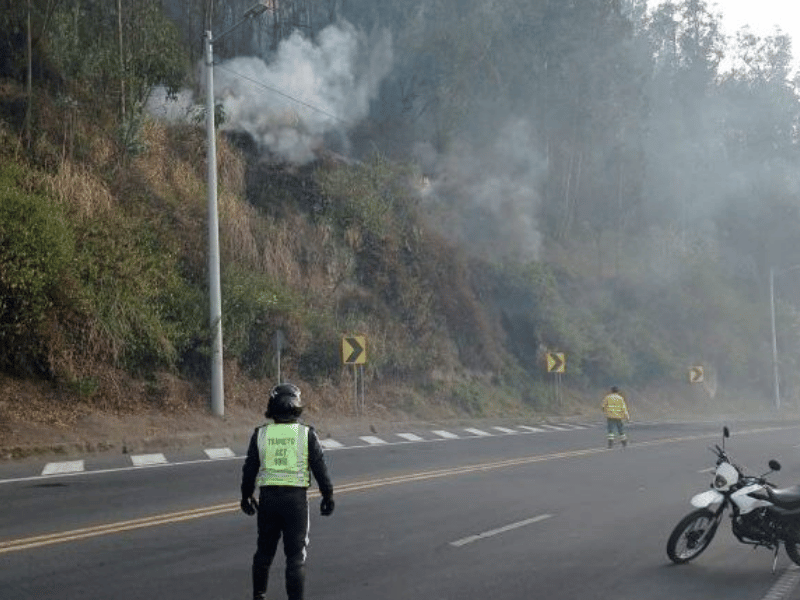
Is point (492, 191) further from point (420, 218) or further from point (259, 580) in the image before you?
point (259, 580)

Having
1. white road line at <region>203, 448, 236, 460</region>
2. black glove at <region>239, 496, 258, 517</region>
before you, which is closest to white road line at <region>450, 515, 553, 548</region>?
black glove at <region>239, 496, 258, 517</region>

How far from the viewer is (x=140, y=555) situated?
31.6ft

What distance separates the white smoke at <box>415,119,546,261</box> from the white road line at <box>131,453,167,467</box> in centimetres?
2506

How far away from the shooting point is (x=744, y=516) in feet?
32.1

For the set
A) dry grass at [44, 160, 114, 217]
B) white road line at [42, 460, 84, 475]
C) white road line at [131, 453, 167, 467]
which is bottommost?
white road line at [131, 453, 167, 467]

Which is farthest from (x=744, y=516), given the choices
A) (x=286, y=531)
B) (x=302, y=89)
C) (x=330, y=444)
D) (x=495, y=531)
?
(x=302, y=89)

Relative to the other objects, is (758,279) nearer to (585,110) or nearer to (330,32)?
(585,110)

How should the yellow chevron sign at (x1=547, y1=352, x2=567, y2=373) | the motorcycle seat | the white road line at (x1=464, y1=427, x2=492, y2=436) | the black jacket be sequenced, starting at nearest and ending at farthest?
the black jacket → the motorcycle seat → the white road line at (x1=464, y1=427, x2=492, y2=436) → the yellow chevron sign at (x1=547, y1=352, x2=567, y2=373)

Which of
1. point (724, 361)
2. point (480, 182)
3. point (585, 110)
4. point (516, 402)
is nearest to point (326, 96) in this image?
point (480, 182)

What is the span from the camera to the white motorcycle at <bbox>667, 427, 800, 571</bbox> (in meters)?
9.65

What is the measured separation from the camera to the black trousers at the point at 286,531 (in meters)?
6.81

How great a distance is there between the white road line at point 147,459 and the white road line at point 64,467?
961mm

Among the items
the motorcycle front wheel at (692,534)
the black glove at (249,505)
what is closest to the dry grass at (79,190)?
the motorcycle front wheel at (692,534)

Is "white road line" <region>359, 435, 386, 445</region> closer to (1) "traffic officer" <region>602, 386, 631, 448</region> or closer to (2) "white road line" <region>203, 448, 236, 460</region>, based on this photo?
(2) "white road line" <region>203, 448, 236, 460</region>
